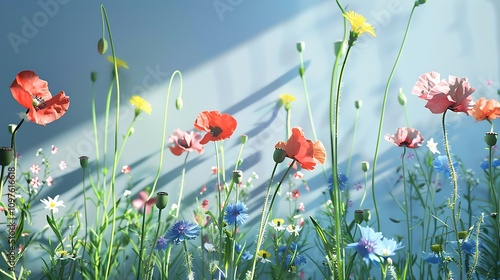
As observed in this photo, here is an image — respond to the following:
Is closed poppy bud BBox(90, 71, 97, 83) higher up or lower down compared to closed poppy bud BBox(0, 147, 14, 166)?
higher up

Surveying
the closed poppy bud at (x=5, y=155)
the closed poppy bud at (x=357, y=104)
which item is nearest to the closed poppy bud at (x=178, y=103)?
the closed poppy bud at (x=357, y=104)

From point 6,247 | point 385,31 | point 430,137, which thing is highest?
point 385,31

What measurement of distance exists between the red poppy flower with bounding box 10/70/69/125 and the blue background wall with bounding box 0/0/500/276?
711 mm

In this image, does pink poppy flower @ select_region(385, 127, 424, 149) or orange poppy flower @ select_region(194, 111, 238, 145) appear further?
pink poppy flower @ select_region(385, 127, 424, 149)

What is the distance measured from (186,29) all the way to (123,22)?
0.65 ft

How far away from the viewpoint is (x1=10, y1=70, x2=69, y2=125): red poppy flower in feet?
3.10

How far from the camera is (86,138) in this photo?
66.7 inches

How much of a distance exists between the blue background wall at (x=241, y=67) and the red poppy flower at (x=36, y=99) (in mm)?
711

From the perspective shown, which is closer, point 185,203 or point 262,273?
point 262,273

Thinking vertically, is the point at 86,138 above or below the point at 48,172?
above

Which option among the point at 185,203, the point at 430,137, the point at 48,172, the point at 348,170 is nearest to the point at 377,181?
the point at 348,170

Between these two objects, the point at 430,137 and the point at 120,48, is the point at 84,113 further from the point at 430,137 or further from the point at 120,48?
the point at 430,137

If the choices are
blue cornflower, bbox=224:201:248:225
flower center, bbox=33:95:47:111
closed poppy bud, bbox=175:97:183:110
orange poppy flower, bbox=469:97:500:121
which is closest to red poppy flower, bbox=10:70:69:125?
flower center, bbox=33:95:47:111

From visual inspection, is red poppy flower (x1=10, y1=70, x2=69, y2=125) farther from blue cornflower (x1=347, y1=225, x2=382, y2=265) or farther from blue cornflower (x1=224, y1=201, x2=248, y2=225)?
blue cornflower (x1=347, y1=225, x2=382, y2=265)
